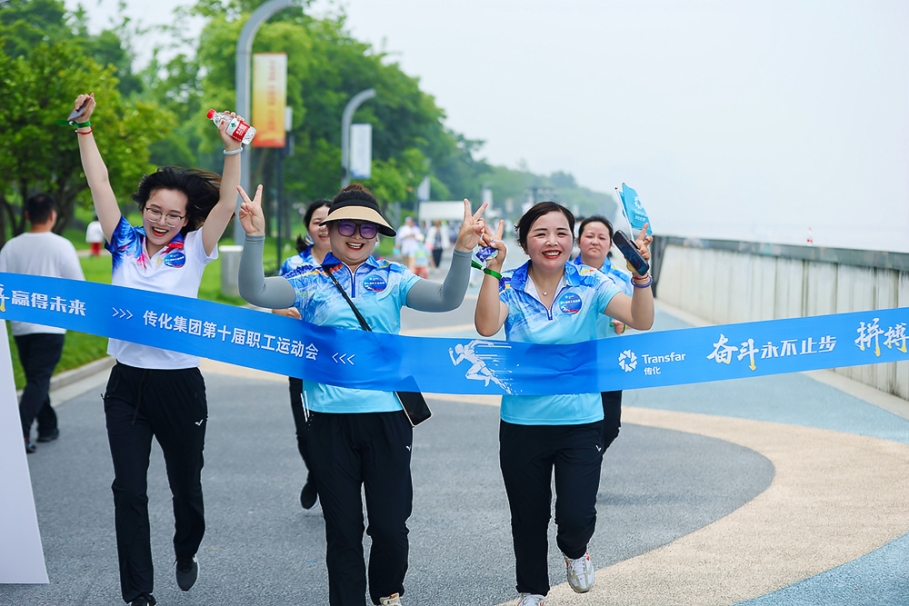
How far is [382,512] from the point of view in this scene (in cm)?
415

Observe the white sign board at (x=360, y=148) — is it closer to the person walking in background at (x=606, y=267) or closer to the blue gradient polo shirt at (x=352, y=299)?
the person walking in background at (x=606, y=267)

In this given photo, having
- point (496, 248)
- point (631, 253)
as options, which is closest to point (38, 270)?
point (496, 248)

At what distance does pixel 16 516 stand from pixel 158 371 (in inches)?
44.2

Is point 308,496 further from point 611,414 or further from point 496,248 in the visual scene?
point 496,248

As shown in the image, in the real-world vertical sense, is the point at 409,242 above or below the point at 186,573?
above

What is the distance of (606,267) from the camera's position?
6344mm

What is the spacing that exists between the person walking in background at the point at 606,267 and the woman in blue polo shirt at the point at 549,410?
1.65 metres

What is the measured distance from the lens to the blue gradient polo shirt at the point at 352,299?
4.22 meters

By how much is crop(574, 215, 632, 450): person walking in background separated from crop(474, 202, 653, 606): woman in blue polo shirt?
64.9 inches

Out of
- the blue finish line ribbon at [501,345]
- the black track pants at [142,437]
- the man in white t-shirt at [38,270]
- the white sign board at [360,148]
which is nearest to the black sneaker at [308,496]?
the black track pants at [142,437]

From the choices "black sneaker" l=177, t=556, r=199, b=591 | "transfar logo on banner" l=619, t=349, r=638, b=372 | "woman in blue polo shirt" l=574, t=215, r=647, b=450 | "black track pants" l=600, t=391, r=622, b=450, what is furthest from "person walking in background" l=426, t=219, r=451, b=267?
"transfar logo on banner" l=619, t=349, r=638, b=372

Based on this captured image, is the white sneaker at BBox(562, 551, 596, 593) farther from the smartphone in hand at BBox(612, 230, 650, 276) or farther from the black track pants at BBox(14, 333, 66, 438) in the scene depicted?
the black track pants at BBox(14, 333, 66, 438)

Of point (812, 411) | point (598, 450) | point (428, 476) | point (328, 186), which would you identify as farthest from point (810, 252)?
point (328, 186)

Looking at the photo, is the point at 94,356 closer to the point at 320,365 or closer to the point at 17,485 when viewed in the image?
the point at 17,485
